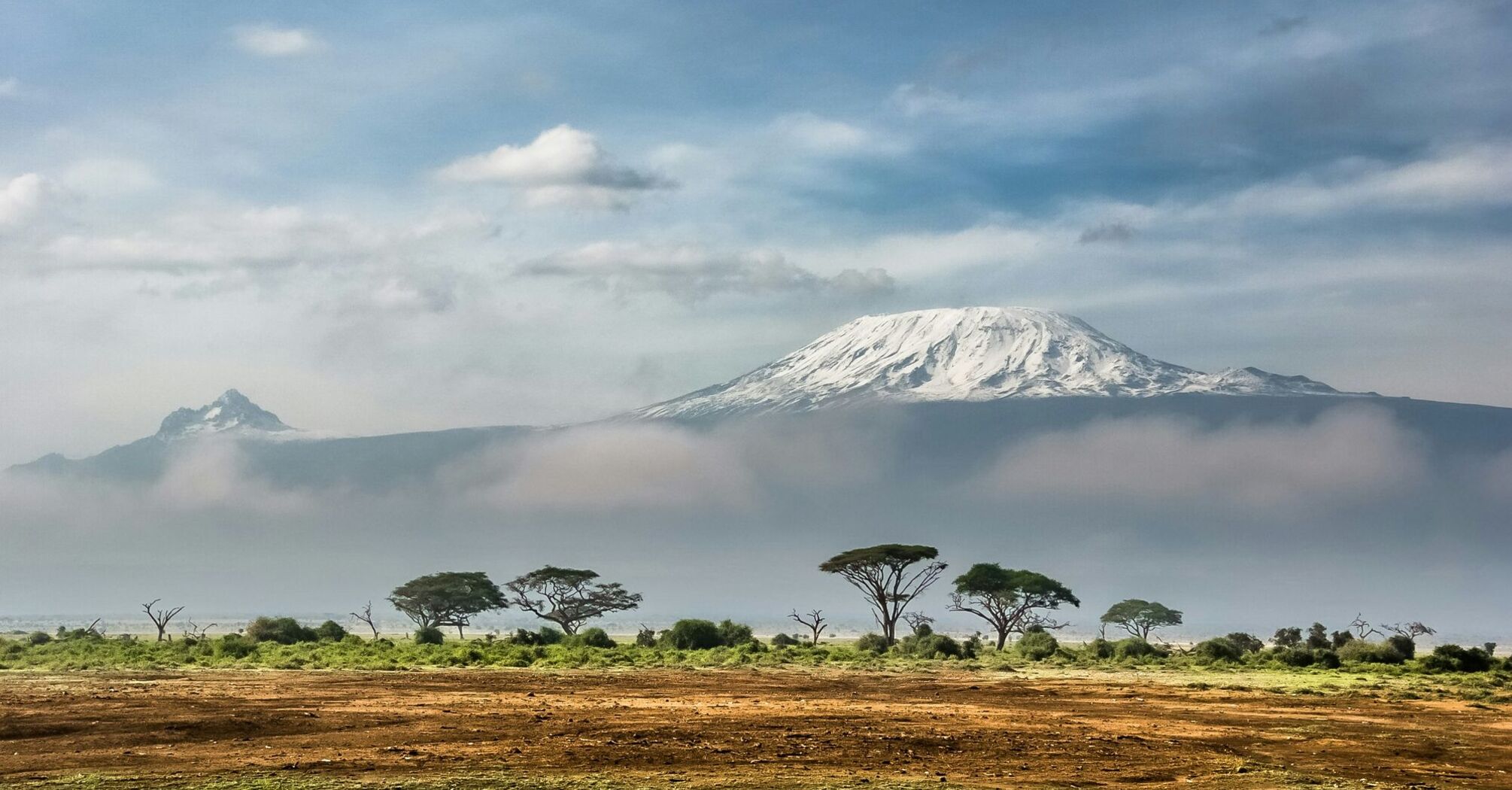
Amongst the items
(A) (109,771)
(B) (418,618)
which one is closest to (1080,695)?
(A) (109,771)

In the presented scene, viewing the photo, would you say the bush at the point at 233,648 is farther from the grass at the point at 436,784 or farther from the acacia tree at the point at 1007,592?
the acacia tree at the point at 1007,592

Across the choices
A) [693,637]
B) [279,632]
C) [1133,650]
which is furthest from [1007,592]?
[279,632]

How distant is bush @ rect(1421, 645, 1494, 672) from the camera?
160 ft

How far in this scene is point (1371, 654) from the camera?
53031 millimetres

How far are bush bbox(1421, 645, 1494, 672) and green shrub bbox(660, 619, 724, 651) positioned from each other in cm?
3333

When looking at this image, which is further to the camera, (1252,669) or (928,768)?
(1252,669)

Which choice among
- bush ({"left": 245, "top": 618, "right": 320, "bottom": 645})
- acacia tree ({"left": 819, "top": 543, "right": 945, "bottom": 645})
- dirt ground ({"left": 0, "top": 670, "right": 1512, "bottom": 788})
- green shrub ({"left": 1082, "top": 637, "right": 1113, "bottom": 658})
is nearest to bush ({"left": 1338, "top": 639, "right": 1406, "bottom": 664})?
green shrub ({"left": 1082, "top": 637, "right": 1113, "bottom": 658})

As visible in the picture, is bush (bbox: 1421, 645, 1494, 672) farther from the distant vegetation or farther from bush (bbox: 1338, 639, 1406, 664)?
bush (bbox: 1338, 639, 1406, 664)

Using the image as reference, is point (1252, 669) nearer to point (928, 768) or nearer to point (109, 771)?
point (928, 768)

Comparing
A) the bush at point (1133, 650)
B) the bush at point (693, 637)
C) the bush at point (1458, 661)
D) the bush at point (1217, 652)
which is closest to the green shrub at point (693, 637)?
the bush at point (693, 637)

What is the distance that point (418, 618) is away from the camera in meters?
112

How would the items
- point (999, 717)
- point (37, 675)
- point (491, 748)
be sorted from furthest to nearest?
point (37, 675) → point (999, 717) → point (491, 748)

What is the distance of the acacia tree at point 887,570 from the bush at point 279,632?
3336cm

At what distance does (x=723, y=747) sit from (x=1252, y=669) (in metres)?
31.5
